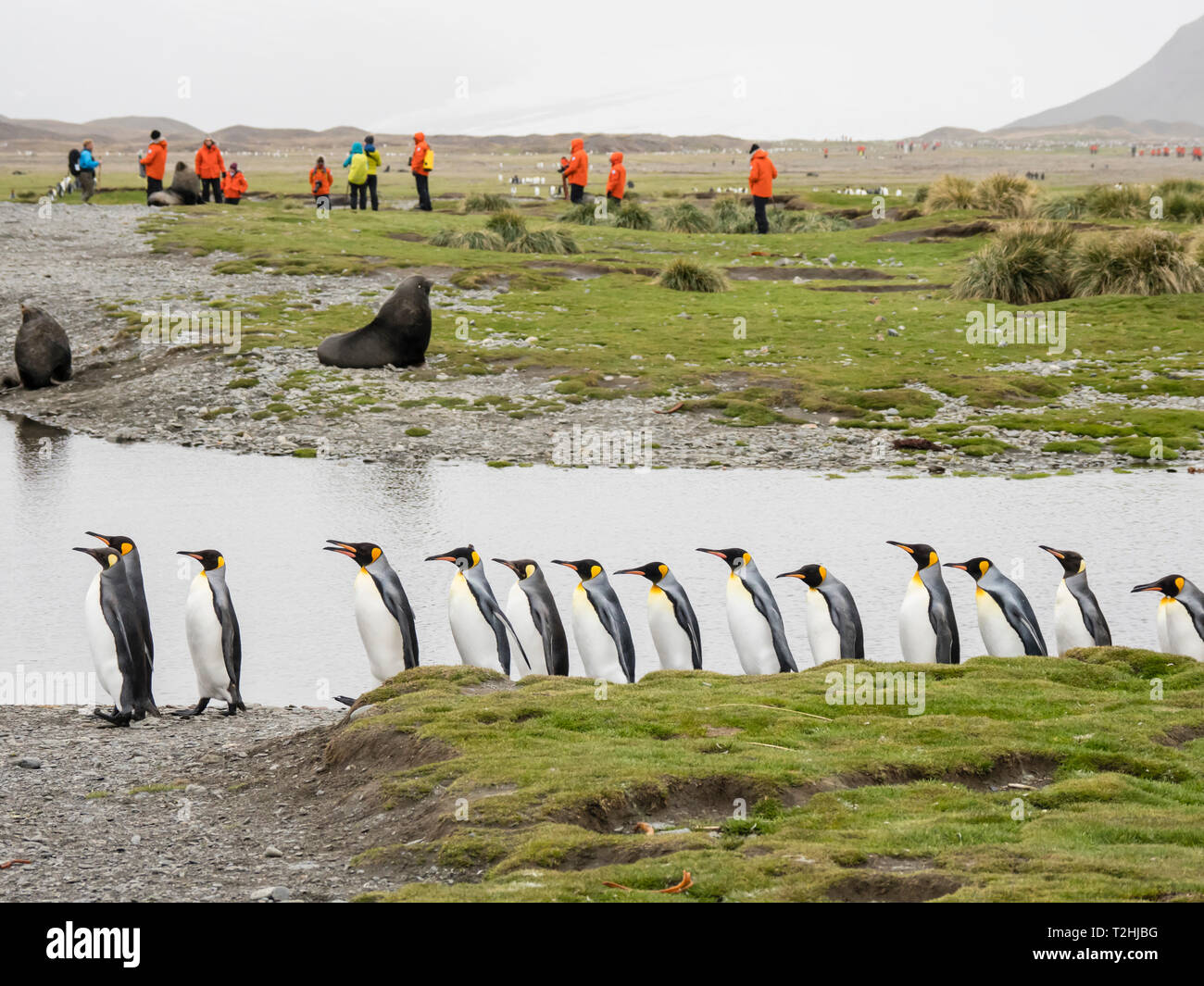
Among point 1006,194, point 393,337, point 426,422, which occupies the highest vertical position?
point 1006,194

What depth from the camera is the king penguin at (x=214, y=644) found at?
8.38 m

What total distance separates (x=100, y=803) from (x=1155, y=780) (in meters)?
4.97

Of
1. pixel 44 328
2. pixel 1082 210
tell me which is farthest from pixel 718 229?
pixel 44 328

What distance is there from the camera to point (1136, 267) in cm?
2411

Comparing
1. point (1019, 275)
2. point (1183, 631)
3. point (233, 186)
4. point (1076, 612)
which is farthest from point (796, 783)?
point (233, 186)

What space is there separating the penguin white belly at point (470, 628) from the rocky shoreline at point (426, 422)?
6.08 meters

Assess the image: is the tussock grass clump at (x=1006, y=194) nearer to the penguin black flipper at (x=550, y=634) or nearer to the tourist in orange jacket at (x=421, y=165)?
the tourist in orange jacket at (x=421, y=165)

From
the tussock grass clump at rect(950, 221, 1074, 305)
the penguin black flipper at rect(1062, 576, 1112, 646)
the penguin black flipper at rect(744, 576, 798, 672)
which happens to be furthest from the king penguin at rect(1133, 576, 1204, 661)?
the tussock grass clump at rect(950, 221, 1074, 305)

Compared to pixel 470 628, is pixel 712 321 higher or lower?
higher

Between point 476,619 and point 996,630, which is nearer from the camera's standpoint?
point 476,619

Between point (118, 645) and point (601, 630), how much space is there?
304 cm

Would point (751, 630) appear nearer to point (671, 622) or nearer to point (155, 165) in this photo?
point (671, 622)

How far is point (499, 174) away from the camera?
→ 9469cm

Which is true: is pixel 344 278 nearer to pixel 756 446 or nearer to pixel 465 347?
pixel 465 347
